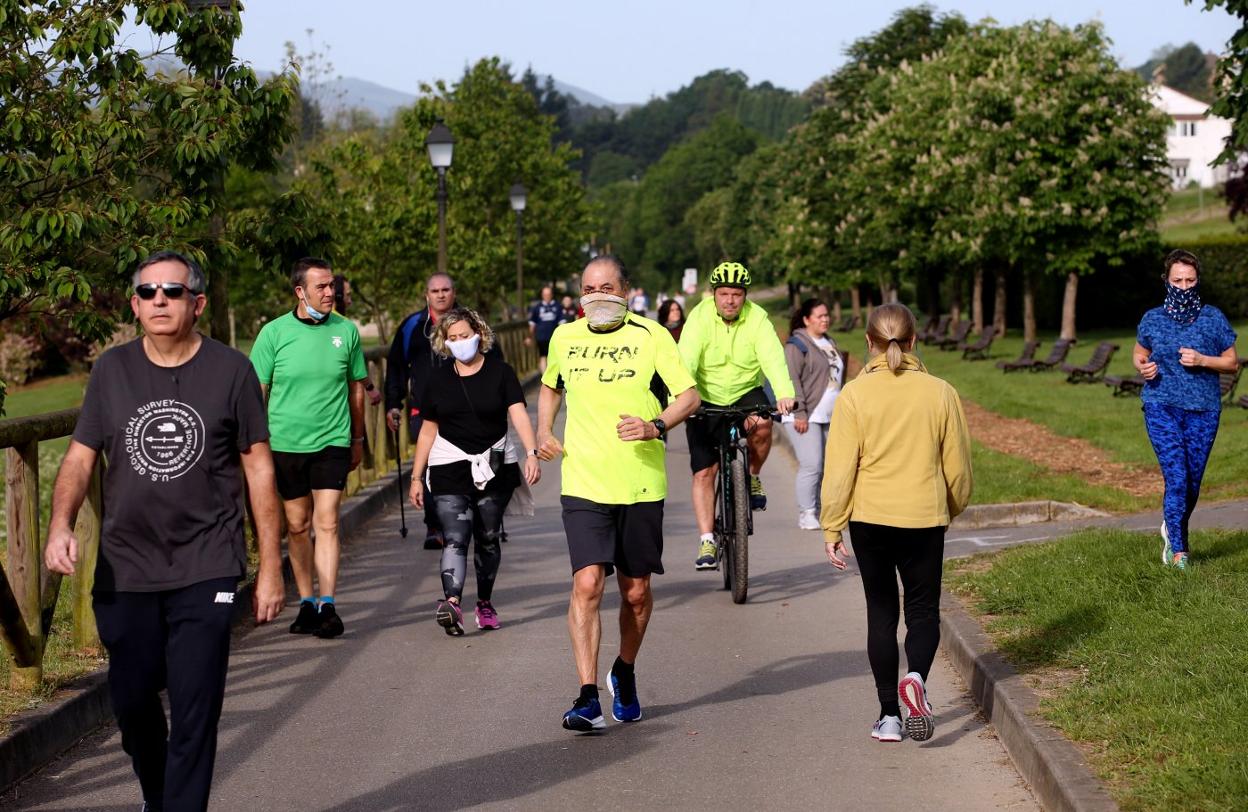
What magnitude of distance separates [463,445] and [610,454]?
8.03 ft

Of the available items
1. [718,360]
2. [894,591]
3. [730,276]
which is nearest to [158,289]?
[894,591]

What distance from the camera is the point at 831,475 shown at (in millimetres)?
6824

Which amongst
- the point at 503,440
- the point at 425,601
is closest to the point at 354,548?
the point at 425,601

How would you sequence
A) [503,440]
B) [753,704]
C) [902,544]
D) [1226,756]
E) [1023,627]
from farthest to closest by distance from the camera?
[503,440], [1023,627], [753,704], [902,544], [1226,756]

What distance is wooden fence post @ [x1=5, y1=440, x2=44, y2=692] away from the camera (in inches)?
295

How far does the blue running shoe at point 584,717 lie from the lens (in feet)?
23.0

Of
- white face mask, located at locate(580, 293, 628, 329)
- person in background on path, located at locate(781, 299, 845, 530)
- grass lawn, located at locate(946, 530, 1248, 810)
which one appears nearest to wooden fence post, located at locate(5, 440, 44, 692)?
white face mask, located at locate(580, 293, 628, 329)

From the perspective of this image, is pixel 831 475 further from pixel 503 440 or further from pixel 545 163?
pixel 545 163

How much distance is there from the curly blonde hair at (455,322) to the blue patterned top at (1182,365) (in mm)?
3732

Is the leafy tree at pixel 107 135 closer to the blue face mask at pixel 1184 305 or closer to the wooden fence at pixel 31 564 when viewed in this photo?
the wooden fence at pixel 31 564

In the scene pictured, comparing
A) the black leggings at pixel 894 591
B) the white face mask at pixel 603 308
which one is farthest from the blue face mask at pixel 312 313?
the black leggings at pixel 894 591

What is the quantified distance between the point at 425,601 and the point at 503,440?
5.13 feet

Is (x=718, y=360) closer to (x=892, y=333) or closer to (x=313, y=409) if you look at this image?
(x=313, y=409)

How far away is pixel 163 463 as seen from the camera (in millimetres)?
4953
